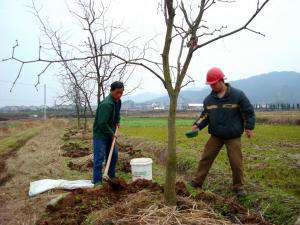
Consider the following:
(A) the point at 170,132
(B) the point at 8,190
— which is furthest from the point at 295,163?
(B) the point at 8,190

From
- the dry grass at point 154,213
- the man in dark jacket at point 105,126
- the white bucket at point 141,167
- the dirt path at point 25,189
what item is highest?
the man in dark jacket at point 105,126

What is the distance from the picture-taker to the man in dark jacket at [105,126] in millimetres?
6328

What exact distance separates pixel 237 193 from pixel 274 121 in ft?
88.5

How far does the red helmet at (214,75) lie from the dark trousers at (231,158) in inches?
39.3

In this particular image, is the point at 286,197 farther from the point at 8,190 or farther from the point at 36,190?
the point at 8,190

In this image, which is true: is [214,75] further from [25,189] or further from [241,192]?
[25,189]

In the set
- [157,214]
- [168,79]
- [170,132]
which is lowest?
[157,214]

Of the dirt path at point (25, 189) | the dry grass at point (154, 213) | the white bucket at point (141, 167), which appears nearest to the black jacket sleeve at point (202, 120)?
the white bucket at point (141, 167)

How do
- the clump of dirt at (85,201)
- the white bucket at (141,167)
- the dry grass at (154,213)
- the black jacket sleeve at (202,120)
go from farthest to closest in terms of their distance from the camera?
the black jacket sleeve at (202,120) → the white bucket at (141,167) → the clump of dirt at (85,201) → the dry grass at (154,213)

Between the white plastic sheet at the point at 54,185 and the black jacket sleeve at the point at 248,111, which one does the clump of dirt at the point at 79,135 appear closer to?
the white plastic sheet at the point at 54,185

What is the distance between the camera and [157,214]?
15.0 feet

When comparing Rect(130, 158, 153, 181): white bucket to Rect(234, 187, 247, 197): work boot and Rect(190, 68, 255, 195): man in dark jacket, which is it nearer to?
Rect(190, 68, 255, 195): man in dark jacket

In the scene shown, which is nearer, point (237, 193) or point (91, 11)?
point (237, 193)

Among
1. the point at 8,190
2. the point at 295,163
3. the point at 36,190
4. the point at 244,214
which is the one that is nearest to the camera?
the point at 244,214
